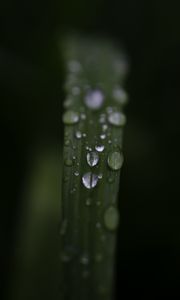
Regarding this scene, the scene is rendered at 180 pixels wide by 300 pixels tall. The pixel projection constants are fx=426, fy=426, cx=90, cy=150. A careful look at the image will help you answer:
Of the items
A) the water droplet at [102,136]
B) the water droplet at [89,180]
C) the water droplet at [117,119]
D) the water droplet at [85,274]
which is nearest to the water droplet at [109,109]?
the water droplet at [117,119]

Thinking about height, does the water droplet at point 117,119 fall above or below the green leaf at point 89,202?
above

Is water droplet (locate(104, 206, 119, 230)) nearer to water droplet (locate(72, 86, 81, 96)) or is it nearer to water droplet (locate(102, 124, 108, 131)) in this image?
water droplet (locate(102, 124, 108, 131))

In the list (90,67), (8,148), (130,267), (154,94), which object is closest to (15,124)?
(8,148)

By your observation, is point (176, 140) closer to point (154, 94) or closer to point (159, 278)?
point (154, 94)

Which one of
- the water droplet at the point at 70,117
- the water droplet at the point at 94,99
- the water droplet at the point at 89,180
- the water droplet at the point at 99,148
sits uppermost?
the water droplet at the point at 94,99

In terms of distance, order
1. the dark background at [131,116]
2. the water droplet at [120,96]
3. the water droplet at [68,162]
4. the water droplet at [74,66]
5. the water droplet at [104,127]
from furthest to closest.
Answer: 1. the dark background at [131,116]
2. the water droplet at [74,66]
3. the water droplet at [120,96]
4. the water droplet at [104,127]
5. the water droplet at [68,162]

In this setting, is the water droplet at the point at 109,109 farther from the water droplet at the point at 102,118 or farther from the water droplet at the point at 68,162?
the water droplet at the point at 68,162

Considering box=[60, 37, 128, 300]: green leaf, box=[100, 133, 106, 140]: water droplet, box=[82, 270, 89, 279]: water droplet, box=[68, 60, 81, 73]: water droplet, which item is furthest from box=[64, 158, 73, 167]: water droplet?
box=[68, 60, 81, 73]: water droplet

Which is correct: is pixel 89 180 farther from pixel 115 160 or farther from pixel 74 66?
pixel 74 66
